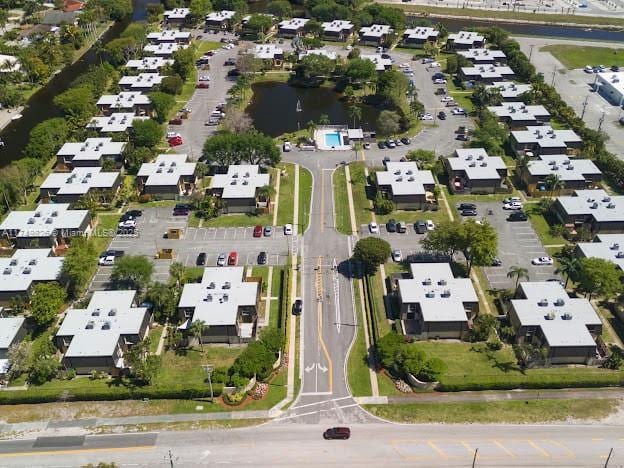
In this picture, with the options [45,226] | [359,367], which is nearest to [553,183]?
[359,367]

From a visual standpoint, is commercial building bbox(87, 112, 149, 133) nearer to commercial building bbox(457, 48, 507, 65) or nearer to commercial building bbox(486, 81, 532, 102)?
commercial building bbox(486, 81, 532, 102)

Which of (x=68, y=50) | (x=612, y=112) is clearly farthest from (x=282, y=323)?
(x=68, y=50)

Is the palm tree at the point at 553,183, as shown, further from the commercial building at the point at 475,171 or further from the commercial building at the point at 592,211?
the commercial building at the point at 475,171

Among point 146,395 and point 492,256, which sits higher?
point 492,256

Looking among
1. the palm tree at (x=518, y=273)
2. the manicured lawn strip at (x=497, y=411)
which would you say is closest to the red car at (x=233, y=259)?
the manicured lawn strip at (x=497, y=411)

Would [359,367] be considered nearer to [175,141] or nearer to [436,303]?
[436,303]

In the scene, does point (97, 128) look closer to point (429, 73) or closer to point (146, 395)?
point (146, 395)

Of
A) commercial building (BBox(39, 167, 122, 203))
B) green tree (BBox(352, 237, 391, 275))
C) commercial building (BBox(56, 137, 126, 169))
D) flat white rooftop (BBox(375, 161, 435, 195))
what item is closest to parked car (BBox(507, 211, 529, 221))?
flat white rooftop (BBox(375, 161, 435, 195))

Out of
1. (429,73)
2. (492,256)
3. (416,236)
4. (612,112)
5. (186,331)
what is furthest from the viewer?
(429,73)
